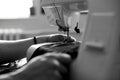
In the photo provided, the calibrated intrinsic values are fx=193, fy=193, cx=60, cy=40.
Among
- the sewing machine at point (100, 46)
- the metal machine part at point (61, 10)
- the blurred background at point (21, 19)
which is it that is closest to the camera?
the sewing machine at point (100, 46)

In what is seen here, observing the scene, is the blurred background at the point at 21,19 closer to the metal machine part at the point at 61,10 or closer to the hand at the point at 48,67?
the metal machine part at the point at 61,10

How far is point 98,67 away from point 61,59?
9 cm

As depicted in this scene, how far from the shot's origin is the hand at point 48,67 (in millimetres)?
435

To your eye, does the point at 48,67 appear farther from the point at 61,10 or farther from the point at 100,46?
the point at 61,10

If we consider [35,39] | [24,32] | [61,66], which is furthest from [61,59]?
[24,32]

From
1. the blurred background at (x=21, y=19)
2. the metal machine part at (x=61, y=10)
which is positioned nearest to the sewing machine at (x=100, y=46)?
the metal machine part at (x=61, y=10)

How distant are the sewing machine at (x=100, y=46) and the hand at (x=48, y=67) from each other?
4 cm

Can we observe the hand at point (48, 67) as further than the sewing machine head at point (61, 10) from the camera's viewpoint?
No

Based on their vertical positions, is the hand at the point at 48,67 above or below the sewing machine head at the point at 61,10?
below

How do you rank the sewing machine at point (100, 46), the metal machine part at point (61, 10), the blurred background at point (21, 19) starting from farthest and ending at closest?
the blurred background at point (21, 19) → the metal machine part at point (61, 10) → the sewing machine at point (100, 46)

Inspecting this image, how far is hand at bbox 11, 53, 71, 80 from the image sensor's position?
1.43ft

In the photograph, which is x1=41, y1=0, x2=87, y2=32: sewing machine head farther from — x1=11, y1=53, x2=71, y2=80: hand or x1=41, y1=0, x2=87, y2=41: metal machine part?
x1=11, y1=53, x2=71, y2=80: hand

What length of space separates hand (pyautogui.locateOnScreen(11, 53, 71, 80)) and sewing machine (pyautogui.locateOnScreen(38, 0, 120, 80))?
0.04 metres

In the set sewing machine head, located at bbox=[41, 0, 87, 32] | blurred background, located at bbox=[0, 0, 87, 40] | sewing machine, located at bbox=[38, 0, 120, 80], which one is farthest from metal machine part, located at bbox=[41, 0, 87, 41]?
blurred background, located at bbox=[0, 0, 87, 40]
